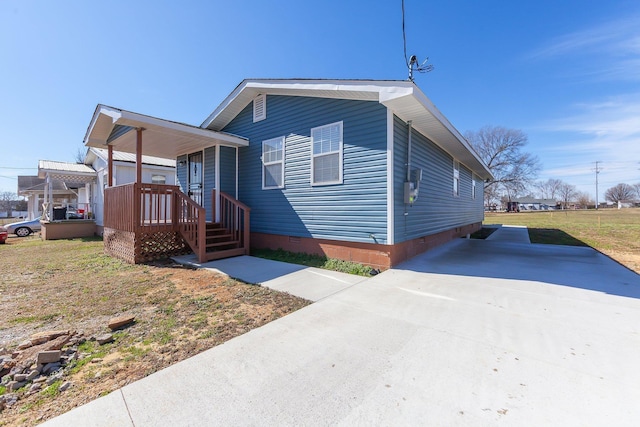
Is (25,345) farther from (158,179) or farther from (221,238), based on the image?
(158,179)

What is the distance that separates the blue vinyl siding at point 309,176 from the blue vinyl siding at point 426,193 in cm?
46

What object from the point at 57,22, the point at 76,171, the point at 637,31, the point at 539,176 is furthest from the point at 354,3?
the point at 539,176

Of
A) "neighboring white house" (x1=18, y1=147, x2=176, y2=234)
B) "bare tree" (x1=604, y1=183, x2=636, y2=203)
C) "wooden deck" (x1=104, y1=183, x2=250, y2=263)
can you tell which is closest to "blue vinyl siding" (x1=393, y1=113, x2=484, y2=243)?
"wooden deck" (x1=104, y1=183, x2=250, y2=263)

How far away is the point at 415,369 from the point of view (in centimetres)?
208

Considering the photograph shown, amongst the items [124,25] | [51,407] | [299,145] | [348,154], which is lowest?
[51,407]

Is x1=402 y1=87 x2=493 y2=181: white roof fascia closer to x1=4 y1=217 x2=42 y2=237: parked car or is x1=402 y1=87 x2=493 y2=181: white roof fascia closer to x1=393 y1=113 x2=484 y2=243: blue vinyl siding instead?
x1=393 y1=113 x2=484 y2=243: blue vinyl siding

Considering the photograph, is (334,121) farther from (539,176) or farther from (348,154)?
(539,176)

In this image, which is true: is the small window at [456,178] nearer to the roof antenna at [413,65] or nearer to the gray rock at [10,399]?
the roof antenna at [413,65]

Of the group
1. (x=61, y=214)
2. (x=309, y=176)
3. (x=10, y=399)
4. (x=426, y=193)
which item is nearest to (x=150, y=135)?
(x=309, y=176)

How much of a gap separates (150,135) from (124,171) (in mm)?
7012

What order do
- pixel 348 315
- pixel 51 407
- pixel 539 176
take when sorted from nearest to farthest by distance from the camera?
pixel 51 407 → pixel 348 315 → pixel 539 176

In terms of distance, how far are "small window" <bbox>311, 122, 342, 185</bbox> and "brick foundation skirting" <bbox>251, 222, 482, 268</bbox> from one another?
1.46 metres

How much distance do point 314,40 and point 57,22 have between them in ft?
22.5

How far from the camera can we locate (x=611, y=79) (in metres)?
12.1
